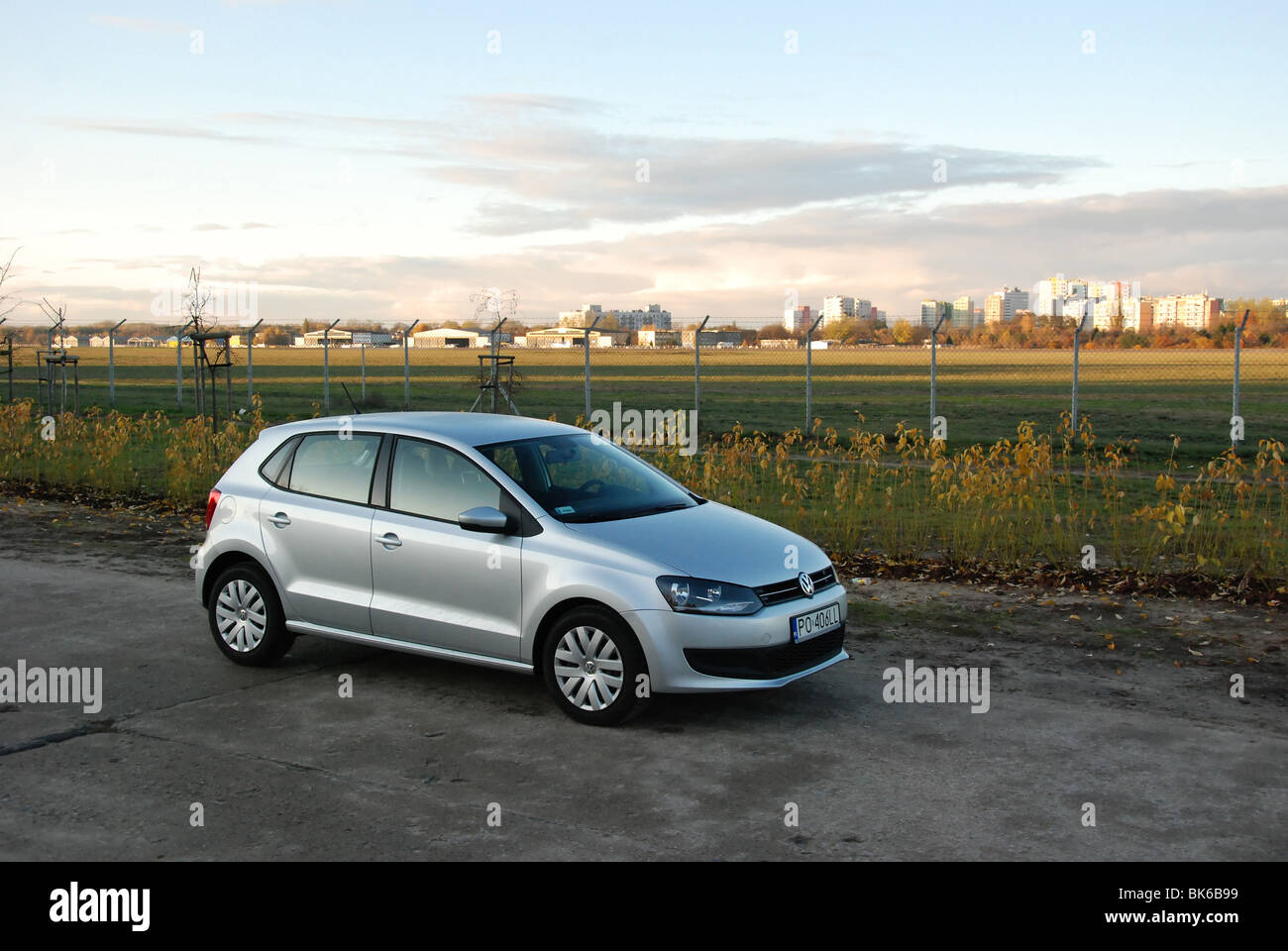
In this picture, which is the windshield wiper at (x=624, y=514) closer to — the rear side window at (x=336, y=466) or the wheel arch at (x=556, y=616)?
the wheel arch at (x=556, y=616)

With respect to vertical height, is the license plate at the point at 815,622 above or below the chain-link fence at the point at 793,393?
below

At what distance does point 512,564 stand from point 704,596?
108 cm

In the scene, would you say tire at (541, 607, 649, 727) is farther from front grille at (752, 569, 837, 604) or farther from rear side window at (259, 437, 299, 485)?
rear side window at (259, 437, 299, 485)

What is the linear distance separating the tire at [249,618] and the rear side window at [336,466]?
63 cm

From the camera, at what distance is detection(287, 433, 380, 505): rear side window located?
7.25 m

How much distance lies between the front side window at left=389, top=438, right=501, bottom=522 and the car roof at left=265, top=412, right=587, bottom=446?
0.33 feet

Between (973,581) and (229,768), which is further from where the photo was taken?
(973,581)

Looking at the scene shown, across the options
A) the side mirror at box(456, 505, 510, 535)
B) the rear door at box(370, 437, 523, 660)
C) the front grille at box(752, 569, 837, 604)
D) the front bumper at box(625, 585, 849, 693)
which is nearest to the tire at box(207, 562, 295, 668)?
the rear door at box(370, 437, 523, 660)

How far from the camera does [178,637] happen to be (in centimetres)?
830

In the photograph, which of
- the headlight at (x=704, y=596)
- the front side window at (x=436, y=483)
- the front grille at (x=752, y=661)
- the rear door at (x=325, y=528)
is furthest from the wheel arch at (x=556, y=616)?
the rear door at (x=325, y=528)

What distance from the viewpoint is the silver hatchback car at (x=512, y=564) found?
6.16 meters

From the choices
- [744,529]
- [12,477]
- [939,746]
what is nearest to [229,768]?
[744,529]

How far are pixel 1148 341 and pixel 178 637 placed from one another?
4070 cm
